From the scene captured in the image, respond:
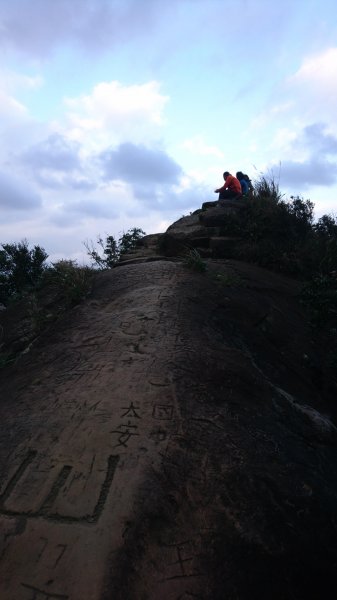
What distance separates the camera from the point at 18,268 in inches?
368

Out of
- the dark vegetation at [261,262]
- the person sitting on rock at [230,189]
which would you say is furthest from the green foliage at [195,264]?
the person sitting on rock at [230,189]

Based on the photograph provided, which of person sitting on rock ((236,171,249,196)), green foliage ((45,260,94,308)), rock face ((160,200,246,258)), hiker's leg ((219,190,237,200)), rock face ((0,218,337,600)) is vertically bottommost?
rock face ((0,218,337,600))

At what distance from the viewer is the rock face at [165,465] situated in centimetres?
238

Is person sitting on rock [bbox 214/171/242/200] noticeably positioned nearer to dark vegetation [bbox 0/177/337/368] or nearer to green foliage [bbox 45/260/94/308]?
dark vegetation [bbox 0/177/337/368]

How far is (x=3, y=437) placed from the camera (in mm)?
3469

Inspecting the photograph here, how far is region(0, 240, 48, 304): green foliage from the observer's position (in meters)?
9.21

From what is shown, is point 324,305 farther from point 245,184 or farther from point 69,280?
point 245,184

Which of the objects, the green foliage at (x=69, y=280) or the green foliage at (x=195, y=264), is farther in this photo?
the green foliage at (x=195, y=264)

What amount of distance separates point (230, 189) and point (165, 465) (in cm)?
1016

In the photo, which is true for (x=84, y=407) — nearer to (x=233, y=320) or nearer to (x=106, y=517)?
(x=106, y=517)

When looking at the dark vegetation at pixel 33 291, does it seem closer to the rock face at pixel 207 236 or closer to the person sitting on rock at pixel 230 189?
the rock face at pixel 207 236

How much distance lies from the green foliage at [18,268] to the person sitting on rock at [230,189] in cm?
538

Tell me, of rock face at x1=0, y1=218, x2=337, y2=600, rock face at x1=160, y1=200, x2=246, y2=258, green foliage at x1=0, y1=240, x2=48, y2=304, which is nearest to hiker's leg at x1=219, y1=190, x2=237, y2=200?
rock face at x1=160, y1=200, x2=246, y2=258

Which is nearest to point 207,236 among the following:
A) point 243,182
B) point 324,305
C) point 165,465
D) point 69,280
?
point 69,280
